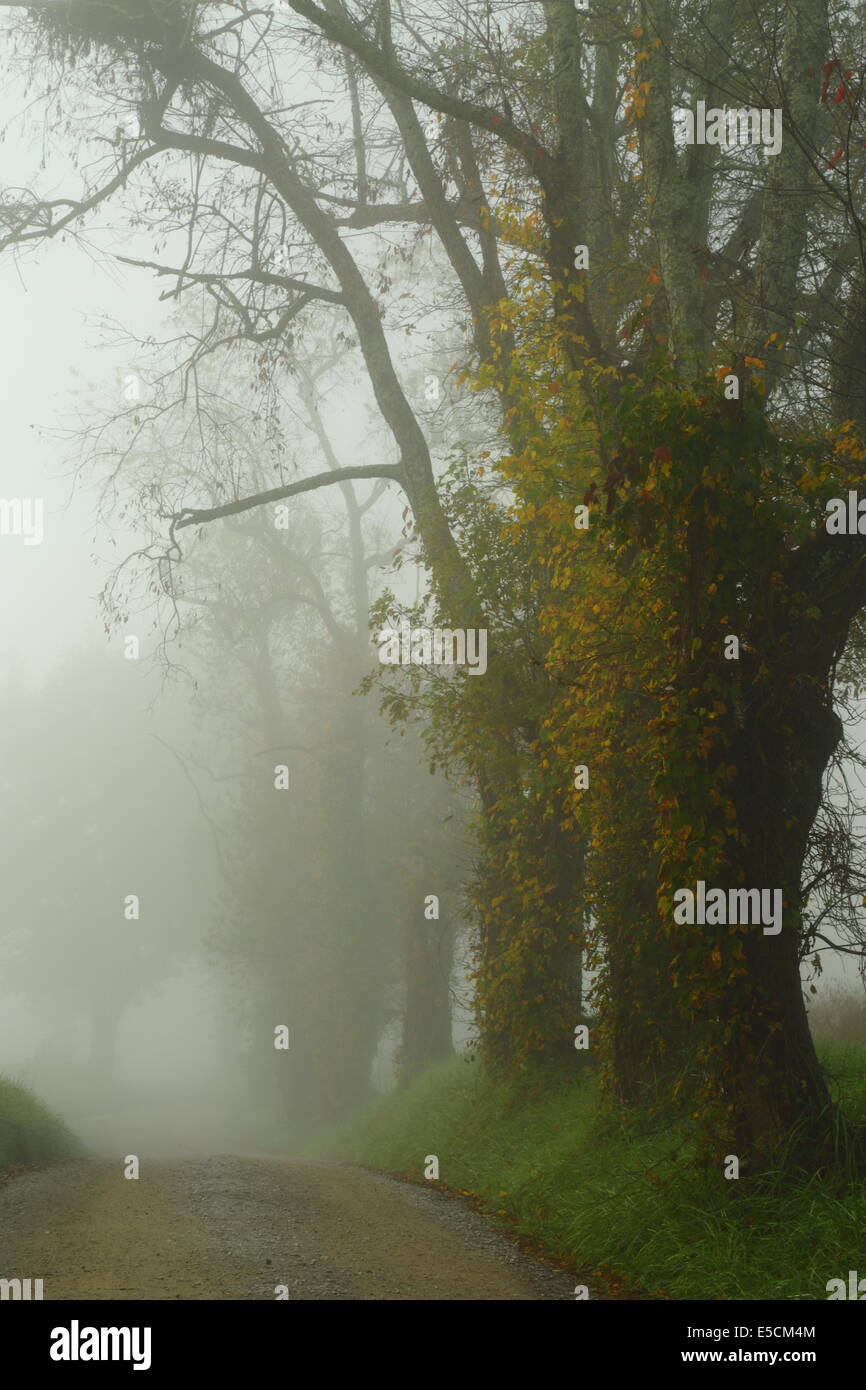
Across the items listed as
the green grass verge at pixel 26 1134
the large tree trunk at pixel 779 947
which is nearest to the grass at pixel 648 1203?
the large tree trunk at pixel 779 947

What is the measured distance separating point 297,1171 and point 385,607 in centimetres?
618

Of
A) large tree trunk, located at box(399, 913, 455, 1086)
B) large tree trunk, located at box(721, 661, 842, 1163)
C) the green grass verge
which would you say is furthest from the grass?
large tree trunk, located at box(399, 913, 455, 1086)

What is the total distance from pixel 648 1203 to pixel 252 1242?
2.63 metres

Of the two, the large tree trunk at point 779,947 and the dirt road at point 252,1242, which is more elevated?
the large tree trunk at point 779,947

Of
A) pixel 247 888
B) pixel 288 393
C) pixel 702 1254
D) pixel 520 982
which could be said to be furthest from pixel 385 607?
pixel 288 393

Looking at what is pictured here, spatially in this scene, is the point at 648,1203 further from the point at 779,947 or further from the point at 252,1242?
the point at 252,1242

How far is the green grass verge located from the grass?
4083mm

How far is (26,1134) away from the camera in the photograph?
12.4 m

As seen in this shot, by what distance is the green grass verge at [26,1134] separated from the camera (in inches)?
465

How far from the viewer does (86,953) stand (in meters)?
36.7

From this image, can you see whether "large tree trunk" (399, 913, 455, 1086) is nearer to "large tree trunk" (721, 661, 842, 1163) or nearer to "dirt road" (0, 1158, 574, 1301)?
"dirt road" (0, 1158, 574, 1301)

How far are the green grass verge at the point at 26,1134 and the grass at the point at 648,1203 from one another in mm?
4083

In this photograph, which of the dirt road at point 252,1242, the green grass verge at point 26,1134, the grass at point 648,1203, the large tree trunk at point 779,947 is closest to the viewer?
the grass at point 648,1203

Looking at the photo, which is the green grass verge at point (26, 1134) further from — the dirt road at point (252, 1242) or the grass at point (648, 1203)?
the grass at point (648, 1203)
